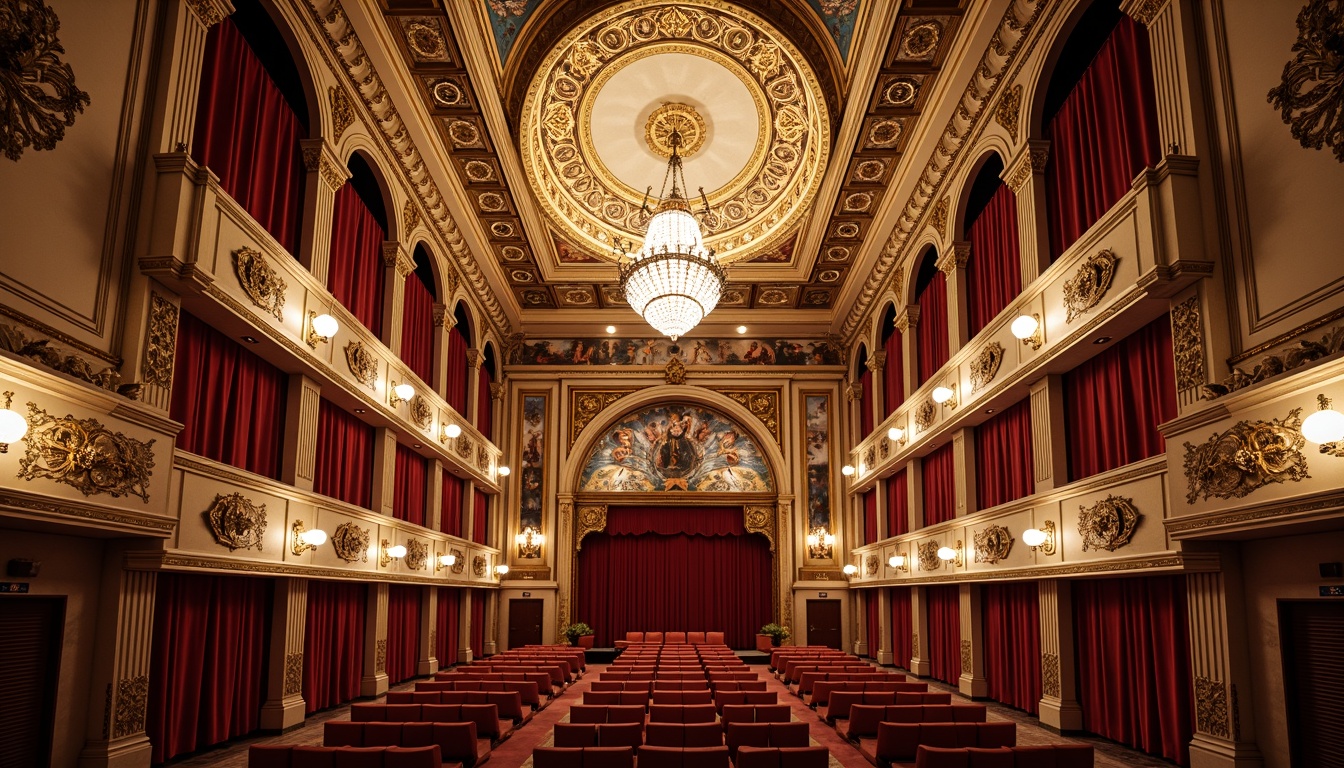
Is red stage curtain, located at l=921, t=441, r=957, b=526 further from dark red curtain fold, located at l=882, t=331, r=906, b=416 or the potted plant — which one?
the potted plant

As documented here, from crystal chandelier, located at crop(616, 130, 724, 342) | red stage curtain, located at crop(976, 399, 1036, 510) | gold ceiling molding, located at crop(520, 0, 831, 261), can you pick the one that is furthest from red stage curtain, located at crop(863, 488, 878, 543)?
crystal chandelier, located at crop(616, 130, 724, 342)

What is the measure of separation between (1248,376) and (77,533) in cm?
962

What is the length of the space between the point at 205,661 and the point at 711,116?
43.6 ft

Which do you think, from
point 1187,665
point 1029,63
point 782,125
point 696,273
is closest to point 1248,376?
point 1187,665

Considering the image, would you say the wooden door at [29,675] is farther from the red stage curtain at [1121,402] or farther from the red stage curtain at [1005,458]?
the red stage curtain at [1005,458]

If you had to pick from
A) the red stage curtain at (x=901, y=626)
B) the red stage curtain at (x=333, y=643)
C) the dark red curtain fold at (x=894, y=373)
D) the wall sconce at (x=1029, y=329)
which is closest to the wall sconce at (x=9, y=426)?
the red stage curtain at (x=333, y=643)

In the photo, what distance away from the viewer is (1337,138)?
6137 millimetres

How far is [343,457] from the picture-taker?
42.2 feet

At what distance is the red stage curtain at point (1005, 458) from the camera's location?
39.1 ft

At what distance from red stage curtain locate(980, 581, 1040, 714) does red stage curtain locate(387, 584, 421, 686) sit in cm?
974

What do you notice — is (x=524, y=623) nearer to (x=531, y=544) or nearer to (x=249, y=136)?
(x=531, y=544)

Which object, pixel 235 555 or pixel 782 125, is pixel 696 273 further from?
pixel 235 555

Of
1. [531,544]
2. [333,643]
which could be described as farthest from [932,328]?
[531,544]

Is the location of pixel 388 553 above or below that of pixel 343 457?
below
